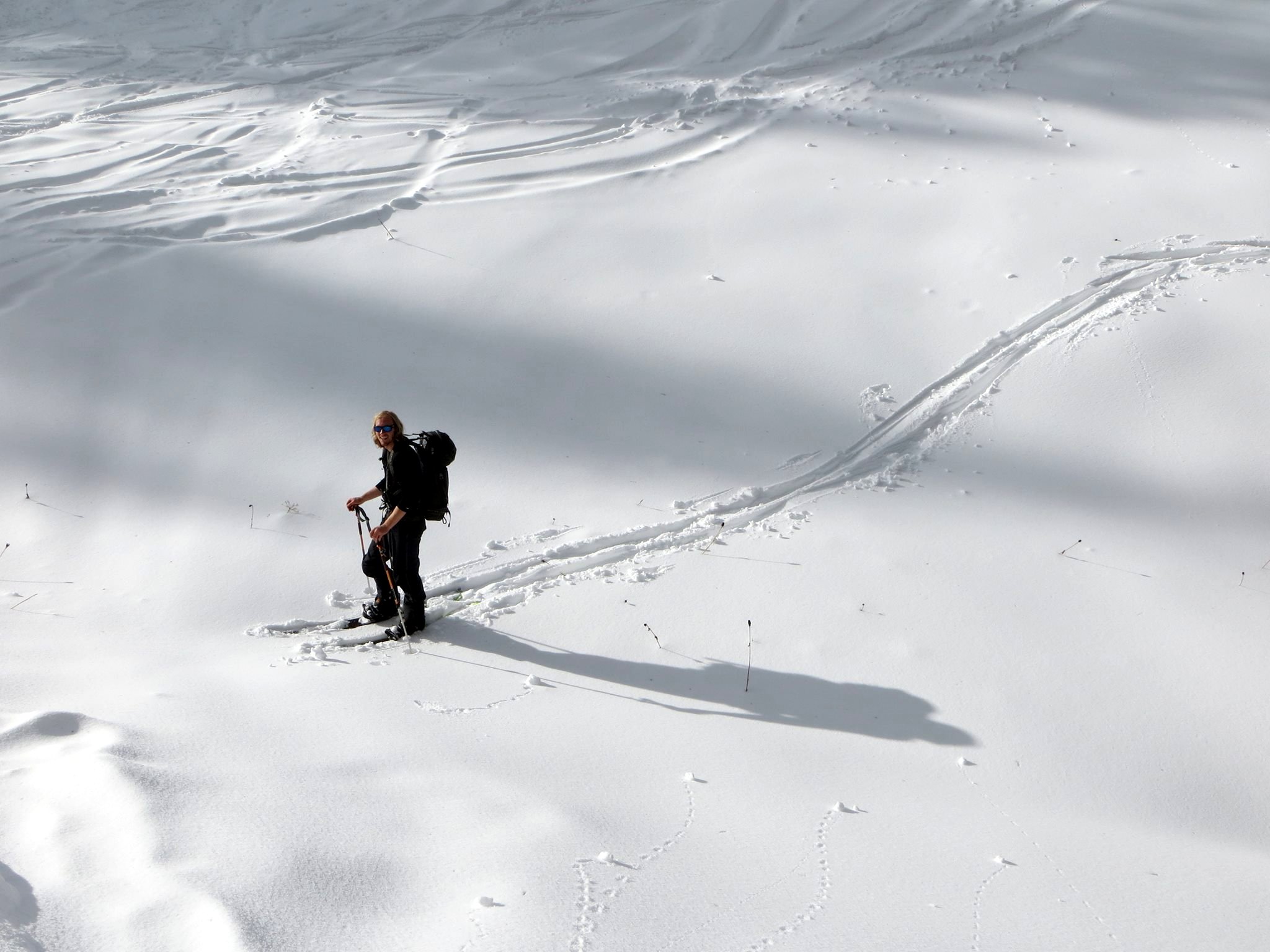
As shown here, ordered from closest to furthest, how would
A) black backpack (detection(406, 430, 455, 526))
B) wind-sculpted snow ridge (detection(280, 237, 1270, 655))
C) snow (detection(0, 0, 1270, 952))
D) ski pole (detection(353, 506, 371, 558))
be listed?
snow (detection(0, 0, 1270, 952)) → black backpack (detection(406, 430, 455, 526)) → ski pole (detection(353, 506, 371, 558)) → wind-sculpted snow ridge (detection(280, 237, 1270, 655))

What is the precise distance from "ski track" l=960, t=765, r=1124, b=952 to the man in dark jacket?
10.5 ft

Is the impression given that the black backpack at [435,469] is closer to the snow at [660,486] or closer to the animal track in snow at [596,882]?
the snow at [660,486]

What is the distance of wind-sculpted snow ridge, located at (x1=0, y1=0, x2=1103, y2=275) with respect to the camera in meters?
11.2

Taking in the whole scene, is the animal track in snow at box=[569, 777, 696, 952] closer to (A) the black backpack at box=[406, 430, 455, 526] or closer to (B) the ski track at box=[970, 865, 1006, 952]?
(B) the ski track at box=[970, 865, 1006, 952]

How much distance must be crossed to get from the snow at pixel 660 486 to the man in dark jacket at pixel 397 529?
242mm

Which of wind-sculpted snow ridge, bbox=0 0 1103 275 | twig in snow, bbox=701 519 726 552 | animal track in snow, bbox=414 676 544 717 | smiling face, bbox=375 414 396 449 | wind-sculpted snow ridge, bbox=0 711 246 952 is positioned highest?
wind-sculpted snow ridge, bbox=0 0 1103 275

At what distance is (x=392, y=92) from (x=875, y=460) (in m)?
9.63

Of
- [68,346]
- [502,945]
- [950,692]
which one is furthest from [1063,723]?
[68,346]

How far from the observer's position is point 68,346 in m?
8.69

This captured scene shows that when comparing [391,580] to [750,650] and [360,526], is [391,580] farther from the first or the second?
[750,650]

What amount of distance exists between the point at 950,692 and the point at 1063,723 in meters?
0.57

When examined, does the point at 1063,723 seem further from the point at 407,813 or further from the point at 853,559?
the point at 407,813

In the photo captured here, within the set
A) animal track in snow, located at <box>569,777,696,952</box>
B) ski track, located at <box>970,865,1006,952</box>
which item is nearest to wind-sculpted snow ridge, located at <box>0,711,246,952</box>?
animal track in snow, located at <box>569,777,696,952</box>

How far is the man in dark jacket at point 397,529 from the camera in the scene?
5.44 m
